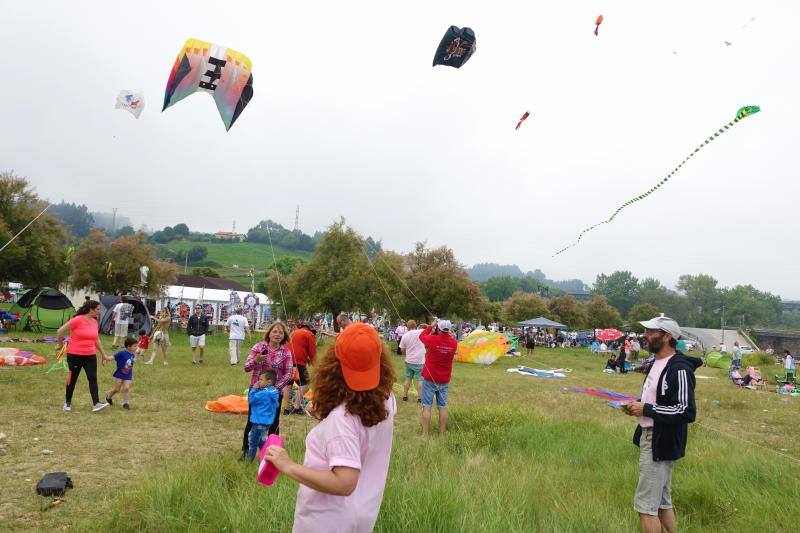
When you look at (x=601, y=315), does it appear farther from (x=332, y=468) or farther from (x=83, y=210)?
(x=83, y=210)

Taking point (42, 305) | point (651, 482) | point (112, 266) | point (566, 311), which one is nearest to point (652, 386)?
point (651, 482)

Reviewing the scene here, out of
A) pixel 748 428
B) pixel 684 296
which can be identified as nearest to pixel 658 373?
pixel 748 428

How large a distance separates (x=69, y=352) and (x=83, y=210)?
15505cm

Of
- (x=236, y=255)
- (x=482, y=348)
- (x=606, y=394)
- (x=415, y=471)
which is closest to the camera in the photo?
(x=415, y=471)

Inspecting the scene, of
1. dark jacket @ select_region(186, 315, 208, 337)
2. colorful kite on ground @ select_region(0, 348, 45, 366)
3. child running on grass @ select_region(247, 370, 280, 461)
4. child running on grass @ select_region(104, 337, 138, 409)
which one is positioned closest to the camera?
child running on grass @ select_region(247, 370, 280, 461)

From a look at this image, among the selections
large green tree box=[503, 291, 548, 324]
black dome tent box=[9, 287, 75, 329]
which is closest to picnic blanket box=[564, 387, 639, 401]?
black dome tent box=[9, 287, 75, 329]

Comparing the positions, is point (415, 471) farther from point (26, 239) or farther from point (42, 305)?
point (26, 239)

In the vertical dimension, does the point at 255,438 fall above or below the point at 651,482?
below

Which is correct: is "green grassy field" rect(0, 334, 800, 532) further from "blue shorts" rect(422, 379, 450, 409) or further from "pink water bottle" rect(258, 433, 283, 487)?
"pink water bottle" rect(258, 433, 283, 487)

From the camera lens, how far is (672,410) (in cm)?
349

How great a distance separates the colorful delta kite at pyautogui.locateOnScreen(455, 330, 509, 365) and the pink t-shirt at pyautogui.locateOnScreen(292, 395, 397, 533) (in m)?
20.0

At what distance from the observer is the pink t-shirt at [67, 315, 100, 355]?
7500 millimetres

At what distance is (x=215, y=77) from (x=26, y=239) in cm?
2098

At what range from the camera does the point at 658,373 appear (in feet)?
12.1
